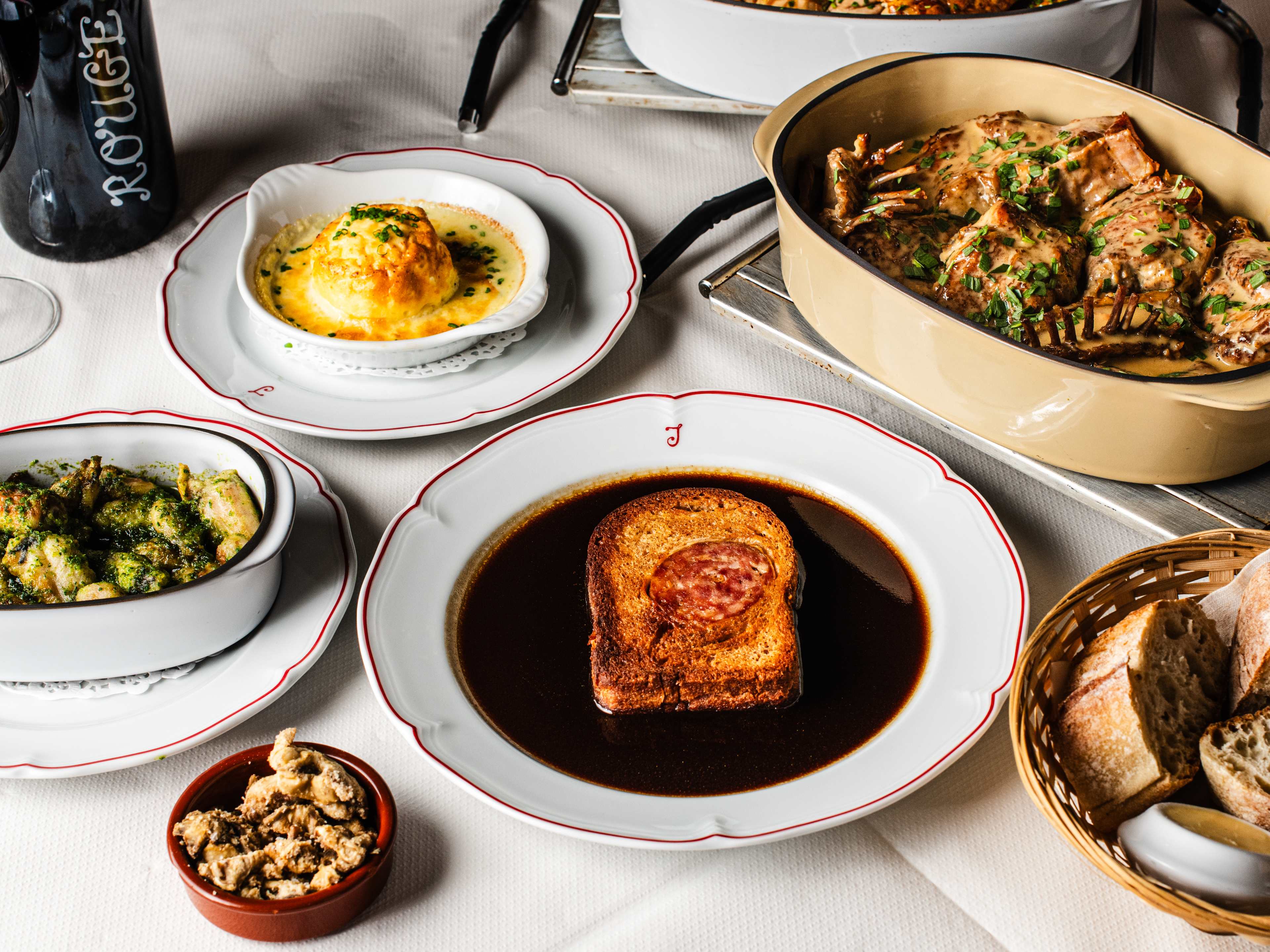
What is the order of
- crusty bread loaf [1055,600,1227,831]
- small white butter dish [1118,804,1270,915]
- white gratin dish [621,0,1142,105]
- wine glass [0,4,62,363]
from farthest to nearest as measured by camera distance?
1. white gratin dish [621,0,1142,105]
2. wine glass [0,4,62,363]
3. crusty bread loaf [1055,600,1227,831]
4. small white butter dish [1118,804,1270,915]

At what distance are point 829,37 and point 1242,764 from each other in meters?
1.33

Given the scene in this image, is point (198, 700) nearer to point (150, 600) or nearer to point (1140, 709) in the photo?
point (150, 600)

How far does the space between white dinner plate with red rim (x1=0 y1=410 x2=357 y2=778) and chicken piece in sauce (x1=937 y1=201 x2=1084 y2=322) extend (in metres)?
0.88

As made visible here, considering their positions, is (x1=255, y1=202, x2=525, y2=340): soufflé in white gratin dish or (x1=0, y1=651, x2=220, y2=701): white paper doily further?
(x1=255, y1=202, x2=525, y2=340): soufflé in white gratin dish

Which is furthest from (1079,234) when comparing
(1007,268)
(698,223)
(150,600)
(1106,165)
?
(150,600)

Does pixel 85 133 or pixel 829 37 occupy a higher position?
pixel 829 37

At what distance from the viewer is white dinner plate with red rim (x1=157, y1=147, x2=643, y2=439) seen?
150 centimetres

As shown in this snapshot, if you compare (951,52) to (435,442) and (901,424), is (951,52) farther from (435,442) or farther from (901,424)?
(435,442)

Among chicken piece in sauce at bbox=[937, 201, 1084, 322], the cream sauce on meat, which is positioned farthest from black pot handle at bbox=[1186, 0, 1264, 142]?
chicken piece in sauce at bbox=[937, 201, 1084, 322]

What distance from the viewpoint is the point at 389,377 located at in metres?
1.56

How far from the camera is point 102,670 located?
3.62 ft

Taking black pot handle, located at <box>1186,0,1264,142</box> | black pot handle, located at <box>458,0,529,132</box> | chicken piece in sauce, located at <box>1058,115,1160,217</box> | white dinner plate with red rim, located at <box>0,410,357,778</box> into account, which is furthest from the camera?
black pot handle, located at <box>458,0,529,132</box>

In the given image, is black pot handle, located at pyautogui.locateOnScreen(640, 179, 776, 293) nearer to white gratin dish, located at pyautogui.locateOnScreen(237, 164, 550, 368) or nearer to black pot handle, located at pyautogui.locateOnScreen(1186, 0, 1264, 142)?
white gratin dish, located at pyautogui.locateOnScreen(237, 164, 550, 368)

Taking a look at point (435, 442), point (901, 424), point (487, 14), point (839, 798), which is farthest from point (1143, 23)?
point (839, 798)
